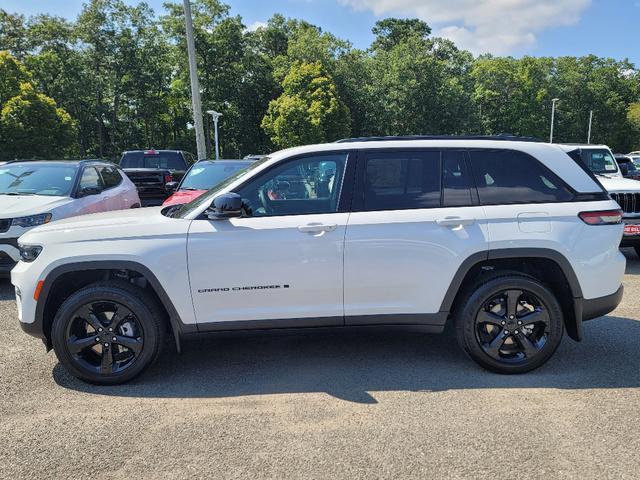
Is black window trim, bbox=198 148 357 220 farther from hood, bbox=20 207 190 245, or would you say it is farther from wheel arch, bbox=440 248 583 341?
wheel arch, bbox=440 248 583 341

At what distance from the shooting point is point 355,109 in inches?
1655

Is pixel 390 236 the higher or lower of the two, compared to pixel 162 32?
lower

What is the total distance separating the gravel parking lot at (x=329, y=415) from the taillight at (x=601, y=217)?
47.5 inches

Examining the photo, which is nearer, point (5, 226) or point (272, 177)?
point (272, 177)

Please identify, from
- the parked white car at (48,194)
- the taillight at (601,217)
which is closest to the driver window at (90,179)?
the parked white car at (48,194)

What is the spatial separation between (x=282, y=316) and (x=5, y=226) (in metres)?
4.50

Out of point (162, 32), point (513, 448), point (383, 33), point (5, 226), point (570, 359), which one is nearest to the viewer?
point (513, 448)

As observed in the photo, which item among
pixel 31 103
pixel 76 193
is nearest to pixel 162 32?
pixel 31 103

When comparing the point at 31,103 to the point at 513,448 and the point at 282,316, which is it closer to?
the point at 282,316

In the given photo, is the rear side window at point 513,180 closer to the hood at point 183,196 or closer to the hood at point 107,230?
the hood at point 107,230

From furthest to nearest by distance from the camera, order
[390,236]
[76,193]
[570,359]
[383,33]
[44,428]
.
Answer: [383,33] → [76,193] → [570,359] → [390,236] → [44,428]

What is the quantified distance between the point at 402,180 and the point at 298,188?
0.83 m

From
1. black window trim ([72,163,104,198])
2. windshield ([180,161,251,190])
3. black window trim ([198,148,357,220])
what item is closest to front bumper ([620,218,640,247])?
black window trim ([198,148,357,220])

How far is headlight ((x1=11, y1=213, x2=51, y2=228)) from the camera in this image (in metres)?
6.32
